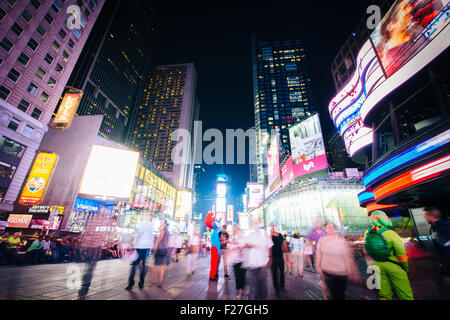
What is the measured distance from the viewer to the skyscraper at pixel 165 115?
88062 millimetres

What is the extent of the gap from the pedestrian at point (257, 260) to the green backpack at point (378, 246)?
1.96 meters

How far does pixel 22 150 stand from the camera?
67.9ft

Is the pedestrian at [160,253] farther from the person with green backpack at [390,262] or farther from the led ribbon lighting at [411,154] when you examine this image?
the led ribbon lighting at [411,154]

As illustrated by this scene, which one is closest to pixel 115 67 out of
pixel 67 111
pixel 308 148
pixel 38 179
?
pixel 67 111

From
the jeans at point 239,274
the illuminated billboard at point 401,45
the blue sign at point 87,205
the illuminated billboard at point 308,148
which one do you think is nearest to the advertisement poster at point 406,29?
the illuminated billboard at point 401,45

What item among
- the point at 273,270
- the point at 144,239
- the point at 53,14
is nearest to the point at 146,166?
the point at 53,14

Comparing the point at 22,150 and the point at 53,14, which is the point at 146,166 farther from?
the point at 53,14

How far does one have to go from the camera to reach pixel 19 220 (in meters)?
16.2

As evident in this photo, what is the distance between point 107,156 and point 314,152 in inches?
947

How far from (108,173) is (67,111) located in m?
8.22

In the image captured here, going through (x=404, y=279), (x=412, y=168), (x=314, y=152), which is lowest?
(x=404, y=279)

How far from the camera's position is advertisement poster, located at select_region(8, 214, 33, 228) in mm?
15961

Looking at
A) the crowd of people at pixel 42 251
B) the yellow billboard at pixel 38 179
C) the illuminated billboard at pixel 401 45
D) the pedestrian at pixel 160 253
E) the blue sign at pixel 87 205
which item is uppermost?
the illuminated billboard at pixel 401 45
